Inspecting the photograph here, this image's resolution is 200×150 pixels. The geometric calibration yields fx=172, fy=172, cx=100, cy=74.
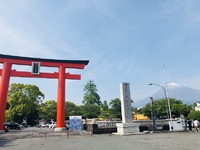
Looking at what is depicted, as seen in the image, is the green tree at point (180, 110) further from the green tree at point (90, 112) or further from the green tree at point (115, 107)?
the green tree at point (90, 112)

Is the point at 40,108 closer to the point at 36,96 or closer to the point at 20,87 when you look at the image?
the point at 36,96

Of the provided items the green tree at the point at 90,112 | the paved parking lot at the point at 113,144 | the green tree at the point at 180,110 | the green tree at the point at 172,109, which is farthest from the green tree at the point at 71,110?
the paved parking lot at the point at 113,144

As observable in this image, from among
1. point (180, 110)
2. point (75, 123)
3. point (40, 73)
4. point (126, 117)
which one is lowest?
point (75, 123)

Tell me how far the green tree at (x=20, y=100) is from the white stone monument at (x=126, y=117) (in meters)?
24.2

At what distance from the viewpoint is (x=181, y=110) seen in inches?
1667

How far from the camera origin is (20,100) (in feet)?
111

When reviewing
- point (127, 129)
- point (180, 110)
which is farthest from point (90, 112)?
point (127, 129)

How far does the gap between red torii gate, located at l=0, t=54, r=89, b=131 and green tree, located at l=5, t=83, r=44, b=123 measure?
52.6 ft

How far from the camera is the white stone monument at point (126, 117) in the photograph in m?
15.8

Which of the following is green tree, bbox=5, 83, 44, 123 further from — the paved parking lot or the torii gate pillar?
the paved parking lot

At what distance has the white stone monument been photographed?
1582 cm

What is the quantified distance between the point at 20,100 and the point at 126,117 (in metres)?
25.2

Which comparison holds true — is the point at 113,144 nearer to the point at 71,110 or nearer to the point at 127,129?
the point at 127,129

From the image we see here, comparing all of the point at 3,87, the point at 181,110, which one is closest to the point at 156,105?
the point at 181,110
